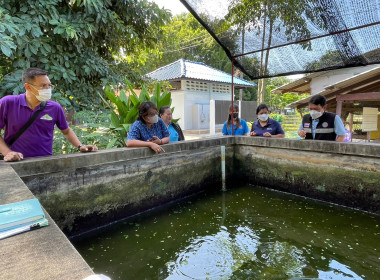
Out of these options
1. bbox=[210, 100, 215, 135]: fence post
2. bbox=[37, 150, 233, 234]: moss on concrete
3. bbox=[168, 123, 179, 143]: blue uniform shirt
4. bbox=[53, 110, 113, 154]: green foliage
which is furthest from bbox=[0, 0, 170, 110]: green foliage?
bbox=[210, 100, 215, 135]: fence post

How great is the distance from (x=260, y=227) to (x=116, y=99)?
3.15m

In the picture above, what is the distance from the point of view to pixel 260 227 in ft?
10.4

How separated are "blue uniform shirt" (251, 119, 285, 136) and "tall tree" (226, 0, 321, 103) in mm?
1373

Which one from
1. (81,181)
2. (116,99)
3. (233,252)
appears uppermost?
(116,99)

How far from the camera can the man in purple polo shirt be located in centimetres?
251

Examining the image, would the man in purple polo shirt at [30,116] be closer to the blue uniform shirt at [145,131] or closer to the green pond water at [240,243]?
the blue uniform shirt at [145,131]

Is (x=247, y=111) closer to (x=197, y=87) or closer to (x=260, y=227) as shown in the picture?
(x=197, y=87)

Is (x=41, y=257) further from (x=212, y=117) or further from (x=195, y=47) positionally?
(x=195, y=47)

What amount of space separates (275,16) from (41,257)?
13.6 feet

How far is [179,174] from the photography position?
13.4 feet

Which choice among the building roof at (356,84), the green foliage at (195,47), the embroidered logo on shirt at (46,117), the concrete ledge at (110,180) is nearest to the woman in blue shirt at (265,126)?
the concrete ledge at (110,180)

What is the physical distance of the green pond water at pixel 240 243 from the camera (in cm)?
236

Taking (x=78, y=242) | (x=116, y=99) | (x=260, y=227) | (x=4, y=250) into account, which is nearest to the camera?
(x=4, y=250)

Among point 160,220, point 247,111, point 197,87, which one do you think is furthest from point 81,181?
point 247,111
